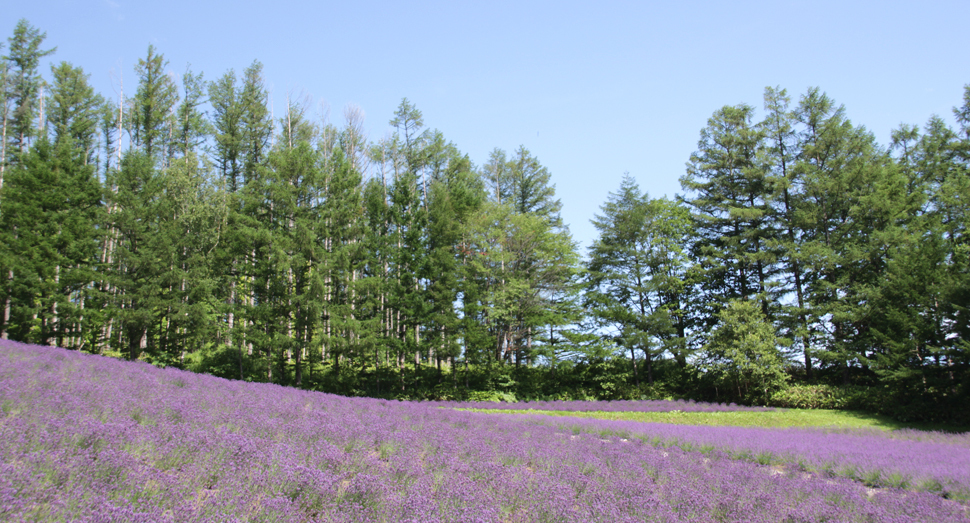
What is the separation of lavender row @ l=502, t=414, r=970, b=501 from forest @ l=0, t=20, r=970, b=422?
9525 millimetres

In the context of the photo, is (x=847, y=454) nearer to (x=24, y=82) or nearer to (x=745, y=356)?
(x=745, y=356)

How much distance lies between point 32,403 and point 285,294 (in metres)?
18.4

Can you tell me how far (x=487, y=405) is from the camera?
20.5 metres

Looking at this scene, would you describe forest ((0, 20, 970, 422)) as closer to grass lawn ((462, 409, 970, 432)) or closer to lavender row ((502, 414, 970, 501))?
grass lawn ((462, 409, 970, 432))

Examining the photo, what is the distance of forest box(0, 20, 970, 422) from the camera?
829 inches

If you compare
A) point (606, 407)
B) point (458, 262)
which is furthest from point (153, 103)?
point (606, 407)


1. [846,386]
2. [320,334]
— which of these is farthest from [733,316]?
[320,334]

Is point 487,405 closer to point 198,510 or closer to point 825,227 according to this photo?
point 198,510

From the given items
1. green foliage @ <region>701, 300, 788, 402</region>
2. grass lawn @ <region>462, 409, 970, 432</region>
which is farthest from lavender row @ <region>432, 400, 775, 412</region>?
green foliage @ <region>701, 300, 788, 402</region>

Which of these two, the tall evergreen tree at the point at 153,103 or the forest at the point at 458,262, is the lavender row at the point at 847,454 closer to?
the forest at the point at 458,262

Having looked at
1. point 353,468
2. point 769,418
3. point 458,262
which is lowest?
point 769,418

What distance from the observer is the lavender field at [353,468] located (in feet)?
A: 11.7

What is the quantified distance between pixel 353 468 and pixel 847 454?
917 centimetres

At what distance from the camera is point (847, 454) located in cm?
866
